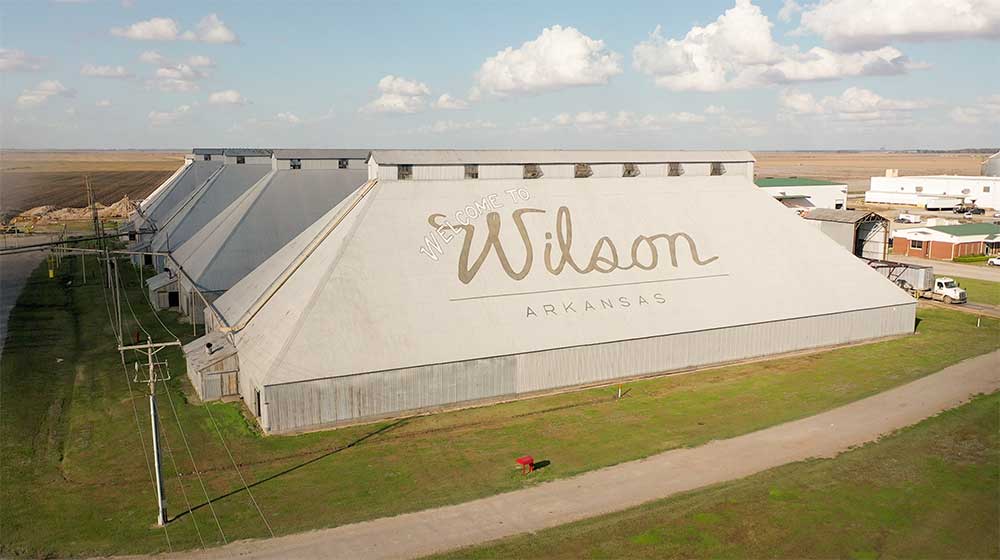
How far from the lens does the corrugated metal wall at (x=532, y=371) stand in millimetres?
32406

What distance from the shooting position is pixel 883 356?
1724 inches

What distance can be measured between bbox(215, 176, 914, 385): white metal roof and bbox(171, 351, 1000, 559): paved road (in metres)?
9.19

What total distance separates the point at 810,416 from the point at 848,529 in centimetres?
1119

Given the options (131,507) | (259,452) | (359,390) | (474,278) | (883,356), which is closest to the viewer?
(131,507)

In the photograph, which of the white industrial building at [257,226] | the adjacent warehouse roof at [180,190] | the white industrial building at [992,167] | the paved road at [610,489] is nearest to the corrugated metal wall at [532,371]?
the paved road at [610,489]

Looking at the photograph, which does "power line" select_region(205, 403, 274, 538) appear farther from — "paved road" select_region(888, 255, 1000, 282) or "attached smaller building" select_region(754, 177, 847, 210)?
"attached smaller building" select_region(754, 177, 847, 210)

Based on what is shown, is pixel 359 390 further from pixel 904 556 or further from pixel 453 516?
pixel 904 556

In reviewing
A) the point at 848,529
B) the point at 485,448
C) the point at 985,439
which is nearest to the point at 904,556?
the point at 848,529

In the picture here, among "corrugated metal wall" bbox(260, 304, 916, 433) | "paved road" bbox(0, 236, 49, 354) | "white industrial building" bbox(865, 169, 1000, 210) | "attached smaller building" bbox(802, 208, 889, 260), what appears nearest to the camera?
"corrugated metal wall" bbox(260, 304, 916, 433)

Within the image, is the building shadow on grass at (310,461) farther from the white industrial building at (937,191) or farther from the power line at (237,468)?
the white industrial building at (937,191)

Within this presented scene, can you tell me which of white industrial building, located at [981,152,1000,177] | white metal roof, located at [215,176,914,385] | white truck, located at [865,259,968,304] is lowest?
white truck, located at [865,259,968,304]

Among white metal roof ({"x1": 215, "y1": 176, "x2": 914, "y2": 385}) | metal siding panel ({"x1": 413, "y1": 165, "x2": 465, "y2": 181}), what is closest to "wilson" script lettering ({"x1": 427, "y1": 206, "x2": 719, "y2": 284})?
white metal roof ({"x1": 215, "y1": 176, "x2": 914, "y2": 385})

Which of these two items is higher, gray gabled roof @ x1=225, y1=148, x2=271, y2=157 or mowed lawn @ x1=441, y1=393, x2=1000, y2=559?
gray gabled roof @ x1=225, y1=148, x2=271, y2=157

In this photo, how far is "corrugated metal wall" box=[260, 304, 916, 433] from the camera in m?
→ 32.4
